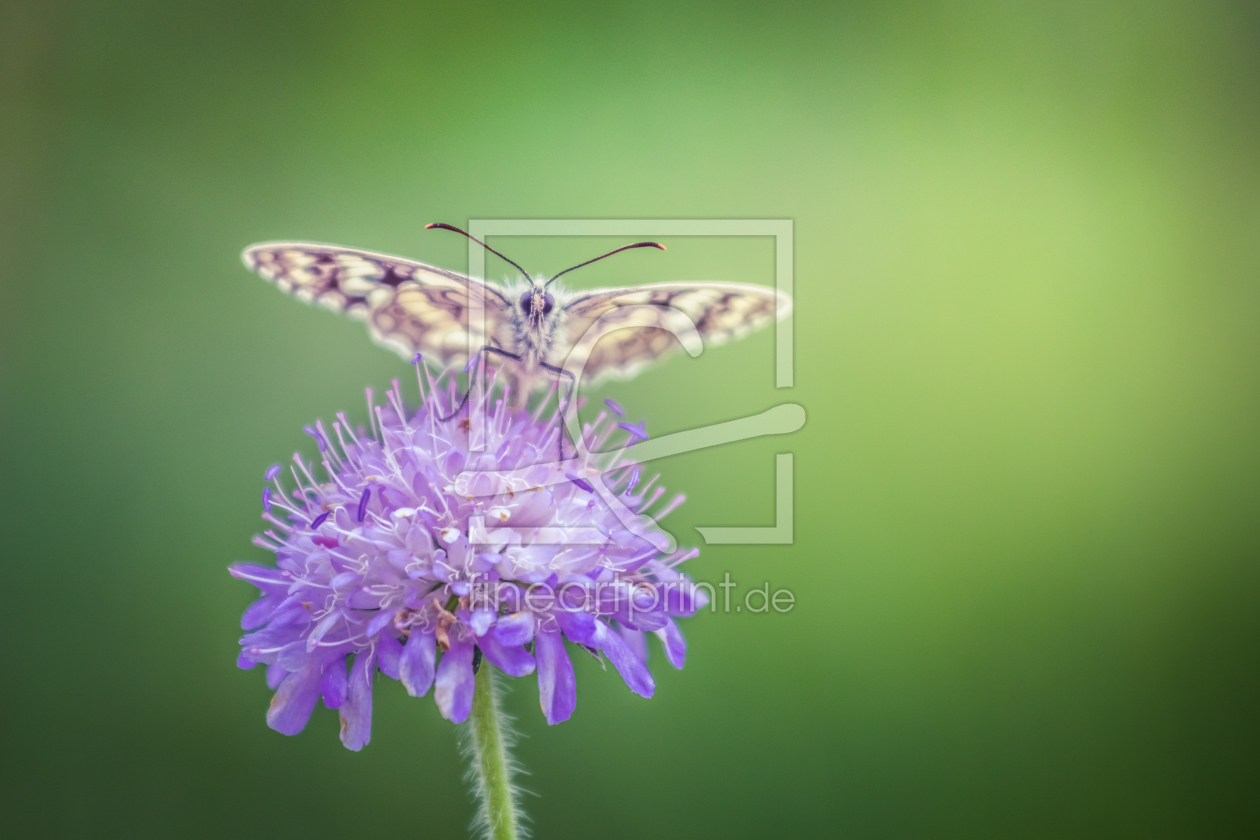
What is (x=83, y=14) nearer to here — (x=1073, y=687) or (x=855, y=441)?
(x=855, y=441)

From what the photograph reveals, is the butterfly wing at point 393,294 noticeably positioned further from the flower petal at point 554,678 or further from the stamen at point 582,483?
the flower petal at point 554,678

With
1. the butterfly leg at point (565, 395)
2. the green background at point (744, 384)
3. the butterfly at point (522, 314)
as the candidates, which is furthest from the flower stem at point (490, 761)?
the green background at point (744, 384)

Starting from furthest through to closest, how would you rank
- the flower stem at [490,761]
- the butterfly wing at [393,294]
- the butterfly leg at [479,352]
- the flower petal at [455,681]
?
the butterfly wing at [393,294] → the butterfly leg at [479,352] → the flower stem at [490,761] → the flower petal at [455,681]

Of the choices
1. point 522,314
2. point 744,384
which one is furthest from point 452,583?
point 744,384

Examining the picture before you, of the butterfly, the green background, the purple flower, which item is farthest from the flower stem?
the green background

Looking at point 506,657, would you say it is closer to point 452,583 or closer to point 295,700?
point 452,583
